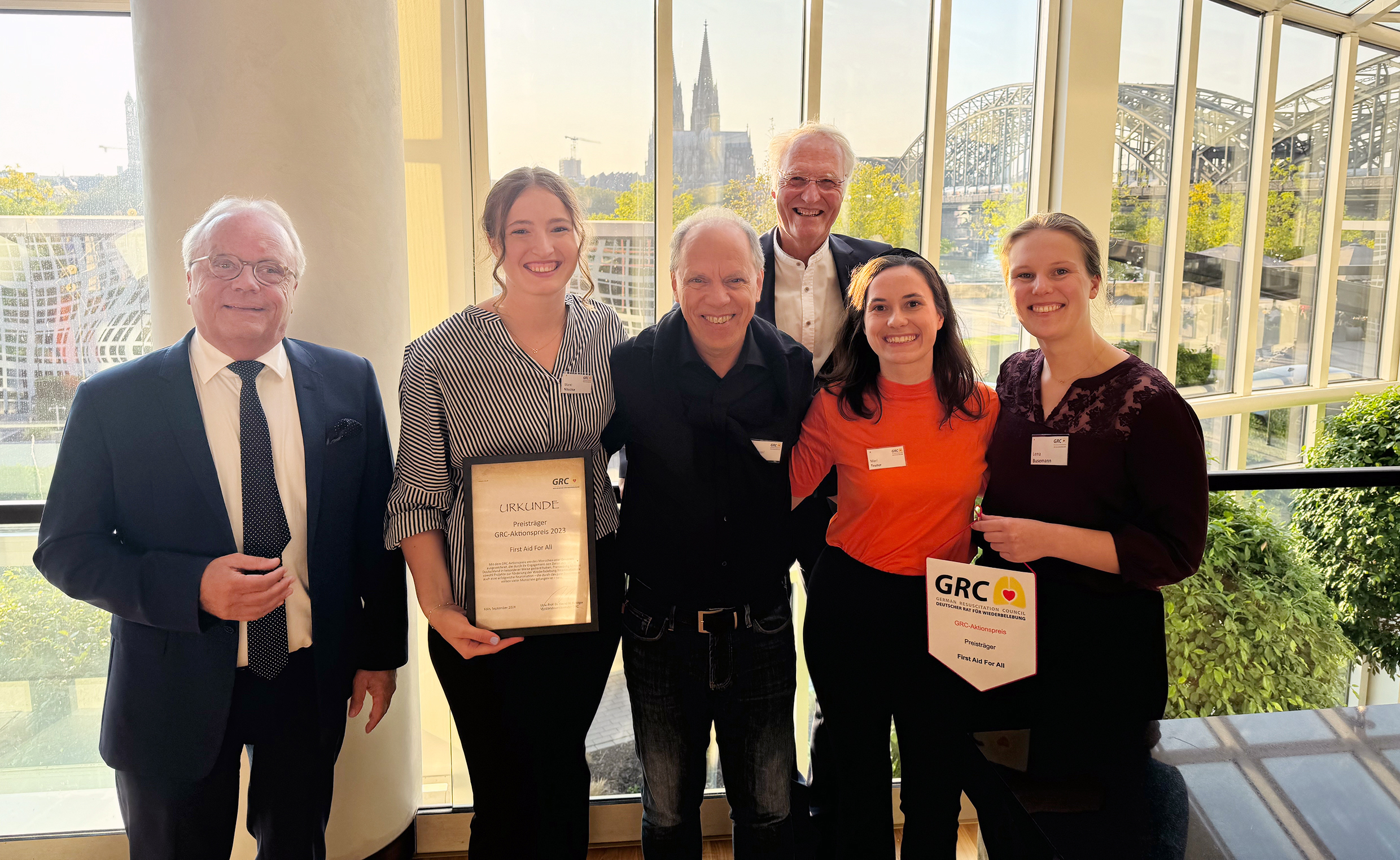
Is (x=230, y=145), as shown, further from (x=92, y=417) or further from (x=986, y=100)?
(x=986, y=100)

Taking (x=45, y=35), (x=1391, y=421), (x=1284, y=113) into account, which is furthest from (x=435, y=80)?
(x=1284, y=113)

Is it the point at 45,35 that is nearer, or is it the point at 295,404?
the point at 295,404

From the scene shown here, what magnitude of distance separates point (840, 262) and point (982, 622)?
120cm

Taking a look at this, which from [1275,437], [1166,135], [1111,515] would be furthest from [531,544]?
[1275,437]

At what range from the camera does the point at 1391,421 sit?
6.29 meters

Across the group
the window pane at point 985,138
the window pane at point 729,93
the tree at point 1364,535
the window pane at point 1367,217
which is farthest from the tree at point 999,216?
the window pane at point 1367,217

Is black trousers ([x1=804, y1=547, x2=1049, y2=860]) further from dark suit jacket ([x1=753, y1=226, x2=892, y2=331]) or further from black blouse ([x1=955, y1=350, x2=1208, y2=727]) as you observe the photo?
dark suit jacket ([x1=753, y1=226, x2=892, y2=331])

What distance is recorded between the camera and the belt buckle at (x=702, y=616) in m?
1.69

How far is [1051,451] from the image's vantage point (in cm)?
168

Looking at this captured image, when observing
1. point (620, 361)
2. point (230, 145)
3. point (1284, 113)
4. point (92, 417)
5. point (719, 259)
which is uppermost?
point (1284, 113)

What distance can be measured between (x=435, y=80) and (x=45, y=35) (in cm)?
193

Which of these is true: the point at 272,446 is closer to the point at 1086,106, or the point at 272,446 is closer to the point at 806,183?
the point at 806,183

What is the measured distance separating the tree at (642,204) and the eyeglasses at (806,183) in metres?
2.23

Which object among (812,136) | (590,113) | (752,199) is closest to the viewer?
(812,136)
